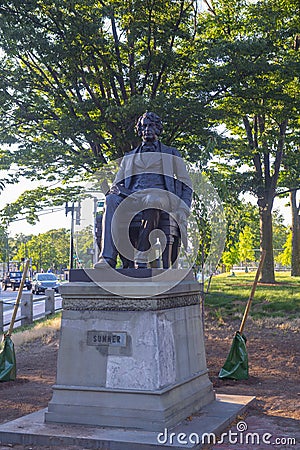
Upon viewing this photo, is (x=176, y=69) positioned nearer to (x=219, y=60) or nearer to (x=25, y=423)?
(x=219, y=60)

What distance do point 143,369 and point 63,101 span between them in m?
12.3

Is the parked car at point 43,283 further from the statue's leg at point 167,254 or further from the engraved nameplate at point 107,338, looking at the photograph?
the engraved nameplate at point 107,338

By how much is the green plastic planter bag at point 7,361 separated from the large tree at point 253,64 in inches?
380

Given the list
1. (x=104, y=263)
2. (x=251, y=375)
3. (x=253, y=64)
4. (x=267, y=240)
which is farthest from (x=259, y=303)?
(x=104, y=263)

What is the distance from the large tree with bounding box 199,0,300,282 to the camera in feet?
55.9

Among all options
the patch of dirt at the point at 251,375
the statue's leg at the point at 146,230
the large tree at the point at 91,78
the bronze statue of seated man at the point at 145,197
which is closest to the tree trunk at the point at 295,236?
the large tree at the point at 91,78

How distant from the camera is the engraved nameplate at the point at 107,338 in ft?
23.2

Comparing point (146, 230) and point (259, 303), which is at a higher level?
point (146, 230)

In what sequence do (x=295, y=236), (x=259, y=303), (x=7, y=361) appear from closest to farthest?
(x=7, y=361) → (x=259, y=303) → (x=295, y=236)

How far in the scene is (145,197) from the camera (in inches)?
309

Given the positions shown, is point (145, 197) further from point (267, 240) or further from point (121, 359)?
point (267, 240)

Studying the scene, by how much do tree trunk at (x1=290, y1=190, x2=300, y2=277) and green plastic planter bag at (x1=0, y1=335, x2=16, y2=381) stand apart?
24.2 m

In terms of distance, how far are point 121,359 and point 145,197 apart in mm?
2069

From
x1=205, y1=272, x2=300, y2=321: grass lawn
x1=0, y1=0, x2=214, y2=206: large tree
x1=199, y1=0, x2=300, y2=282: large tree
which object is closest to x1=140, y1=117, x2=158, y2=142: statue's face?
x1=0, y1=0, x2=214, y2=206: large tree
